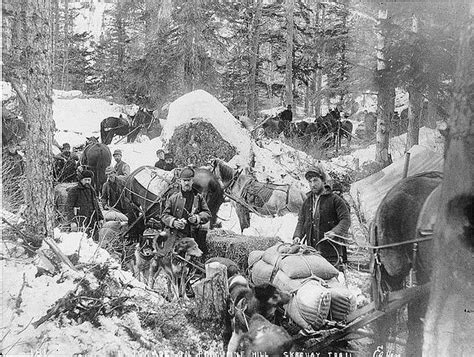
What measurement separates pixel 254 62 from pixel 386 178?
298 inches

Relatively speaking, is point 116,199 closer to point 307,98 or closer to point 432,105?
point 432,105

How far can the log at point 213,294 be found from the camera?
404 cm

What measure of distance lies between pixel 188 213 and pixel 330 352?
2.18 m

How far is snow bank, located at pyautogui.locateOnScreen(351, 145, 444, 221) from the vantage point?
4078mm

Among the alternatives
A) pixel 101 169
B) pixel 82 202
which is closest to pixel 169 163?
pixel 101 169

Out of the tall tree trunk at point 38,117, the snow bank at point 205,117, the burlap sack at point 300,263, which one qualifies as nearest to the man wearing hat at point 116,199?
the tall tree trunk at point 38,117

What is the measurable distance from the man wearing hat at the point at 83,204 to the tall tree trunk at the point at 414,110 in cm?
353

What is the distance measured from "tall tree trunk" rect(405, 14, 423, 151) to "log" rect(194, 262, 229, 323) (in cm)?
207

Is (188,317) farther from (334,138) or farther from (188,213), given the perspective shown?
(334,138)

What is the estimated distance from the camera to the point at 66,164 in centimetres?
810

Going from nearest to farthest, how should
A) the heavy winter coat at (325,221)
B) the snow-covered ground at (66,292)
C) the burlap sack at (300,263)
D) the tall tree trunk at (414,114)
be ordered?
the snow-covered ground at (66,292), the burlap sack at (300,263), the tall tree trunk at (414,114), the heavy winter coat at (325,221)

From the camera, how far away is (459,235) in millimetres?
2914

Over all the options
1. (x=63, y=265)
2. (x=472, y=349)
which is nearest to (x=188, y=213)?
(x=63, y=265)

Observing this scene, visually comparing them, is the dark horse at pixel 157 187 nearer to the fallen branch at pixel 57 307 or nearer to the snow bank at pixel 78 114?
the snow bank at pixel 78 114
